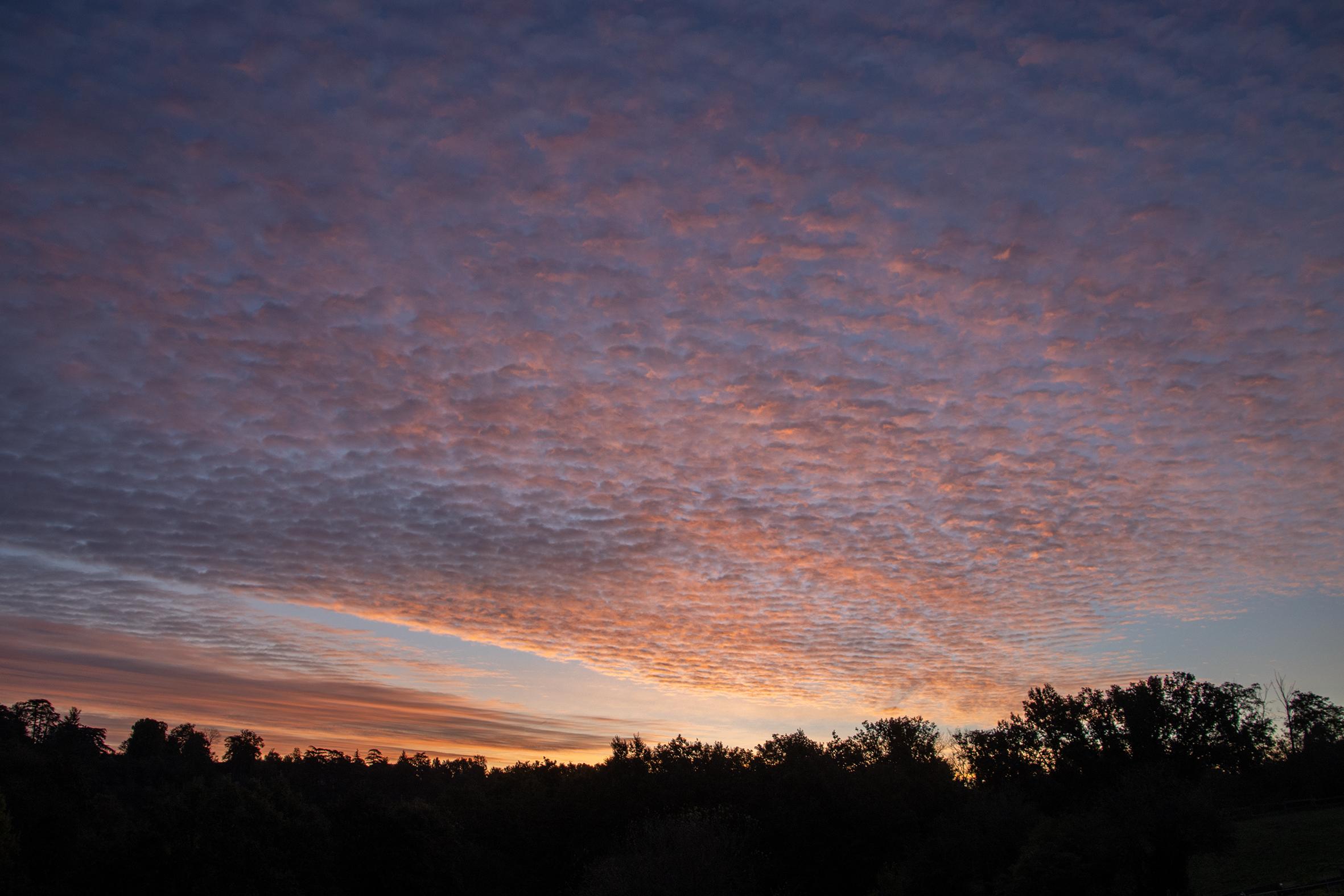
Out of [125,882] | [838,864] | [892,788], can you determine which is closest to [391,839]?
[125,882]

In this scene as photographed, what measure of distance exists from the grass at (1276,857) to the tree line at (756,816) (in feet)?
10.3

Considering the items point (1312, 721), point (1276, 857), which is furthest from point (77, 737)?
point (1312, 721)

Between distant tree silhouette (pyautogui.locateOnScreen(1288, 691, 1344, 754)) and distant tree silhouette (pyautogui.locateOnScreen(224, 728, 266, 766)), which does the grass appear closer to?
distant tree silhouette (pyautogui.locateOnScreen(1288, 691, 1344, 754))

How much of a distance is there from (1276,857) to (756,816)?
30848mm

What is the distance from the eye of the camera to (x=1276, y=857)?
47031 mm

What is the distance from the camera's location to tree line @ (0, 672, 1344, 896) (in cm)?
4112

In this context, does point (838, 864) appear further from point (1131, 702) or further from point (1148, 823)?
point (1131, 702)

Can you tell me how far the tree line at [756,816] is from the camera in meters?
41.1

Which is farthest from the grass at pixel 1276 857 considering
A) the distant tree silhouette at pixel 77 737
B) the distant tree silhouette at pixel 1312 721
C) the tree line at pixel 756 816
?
the distant tree silhouette at pixel 77 737

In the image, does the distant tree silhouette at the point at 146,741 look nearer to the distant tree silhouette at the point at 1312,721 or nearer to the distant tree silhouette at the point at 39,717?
the distant tree silhouette at the point at 39,717

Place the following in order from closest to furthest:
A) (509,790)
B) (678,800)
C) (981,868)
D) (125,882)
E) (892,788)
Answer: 1. (125,882)
2. (981,868)
3. (892,788)
4. (678,800)
5. (509,790)

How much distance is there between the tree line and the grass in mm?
3146

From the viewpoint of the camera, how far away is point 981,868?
152 feet

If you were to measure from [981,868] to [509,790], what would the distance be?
41.7 m
